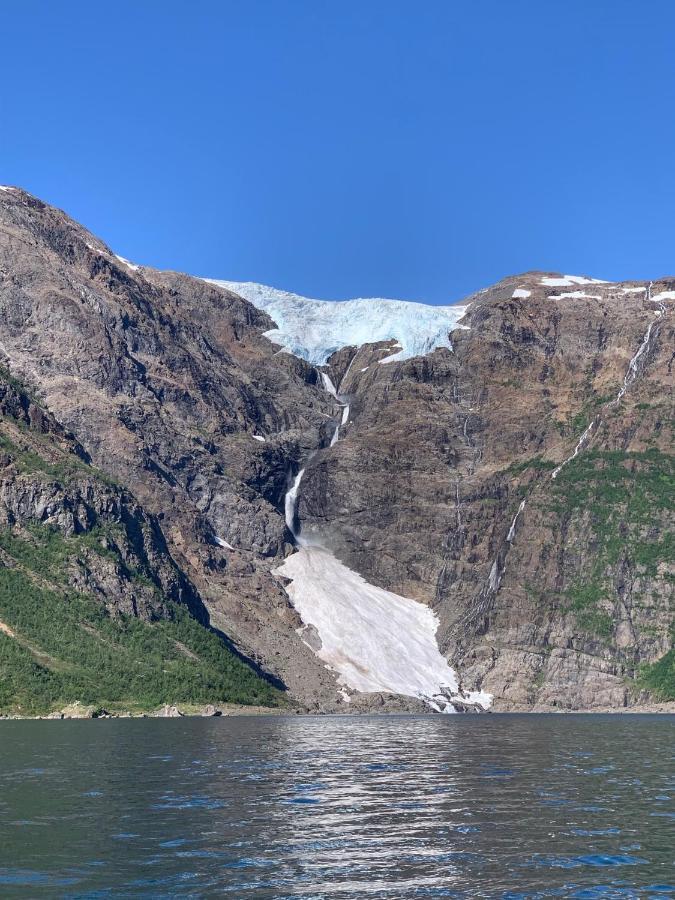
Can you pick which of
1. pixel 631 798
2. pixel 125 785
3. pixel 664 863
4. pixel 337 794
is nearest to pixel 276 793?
pixel 337 794

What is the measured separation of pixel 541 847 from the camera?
2024 inches

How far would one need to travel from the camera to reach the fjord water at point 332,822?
4431 centimetres

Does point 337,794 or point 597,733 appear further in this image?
point 597,733

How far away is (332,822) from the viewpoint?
197 feet

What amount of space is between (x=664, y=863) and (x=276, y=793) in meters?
30.0

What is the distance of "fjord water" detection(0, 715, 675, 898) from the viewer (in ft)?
145

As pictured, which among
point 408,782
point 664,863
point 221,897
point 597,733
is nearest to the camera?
point 221,897

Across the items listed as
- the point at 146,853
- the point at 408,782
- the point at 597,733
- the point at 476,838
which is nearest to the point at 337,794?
the point at 408,782

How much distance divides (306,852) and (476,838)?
8.38 meters

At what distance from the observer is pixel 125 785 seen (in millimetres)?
74438

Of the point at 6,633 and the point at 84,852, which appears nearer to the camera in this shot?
the point at 84,852

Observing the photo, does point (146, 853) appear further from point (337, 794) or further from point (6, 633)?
point (6, 633)

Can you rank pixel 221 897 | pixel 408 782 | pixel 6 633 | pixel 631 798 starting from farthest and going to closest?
pixel 6 633, pixel 408 782, pixel 631 798, pixel 221 897

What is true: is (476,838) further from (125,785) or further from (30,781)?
(30,781)
